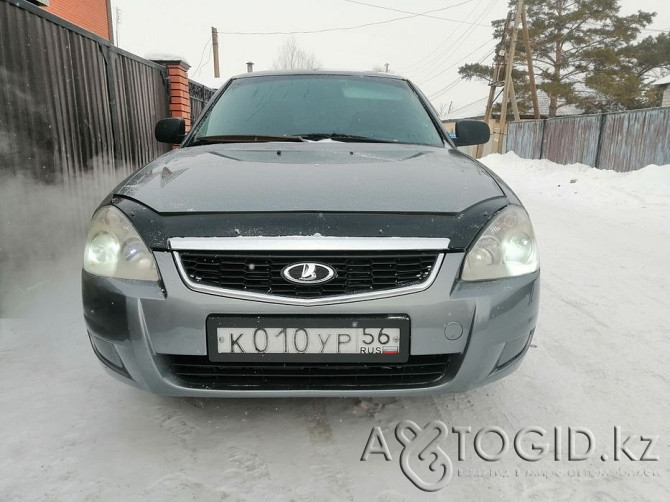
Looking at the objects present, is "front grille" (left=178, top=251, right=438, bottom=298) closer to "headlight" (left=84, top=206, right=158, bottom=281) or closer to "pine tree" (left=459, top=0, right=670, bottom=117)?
"headlight" (left=84, top=206, right=158, bottom=281)

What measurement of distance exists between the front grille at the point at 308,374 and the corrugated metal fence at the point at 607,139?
12488 millimetres

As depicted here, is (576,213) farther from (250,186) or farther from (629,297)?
(250,186)

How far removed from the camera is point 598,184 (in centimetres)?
1029

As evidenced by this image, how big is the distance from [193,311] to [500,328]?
964 mm

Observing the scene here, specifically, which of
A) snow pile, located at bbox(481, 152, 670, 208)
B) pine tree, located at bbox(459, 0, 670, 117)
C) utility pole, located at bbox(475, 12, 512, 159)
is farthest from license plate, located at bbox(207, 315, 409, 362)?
pine tree, located at bbox(459, 0, 670, 117)

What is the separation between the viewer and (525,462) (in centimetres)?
163

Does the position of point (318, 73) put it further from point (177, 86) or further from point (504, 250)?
point (177, 86)

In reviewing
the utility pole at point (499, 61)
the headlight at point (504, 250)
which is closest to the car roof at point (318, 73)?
the headlight at point (504, 250)

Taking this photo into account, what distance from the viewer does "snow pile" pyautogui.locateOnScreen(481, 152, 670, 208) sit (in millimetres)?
8633

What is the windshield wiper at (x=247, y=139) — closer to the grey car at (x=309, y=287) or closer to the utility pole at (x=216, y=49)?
the grey car at (x=309, y=287)

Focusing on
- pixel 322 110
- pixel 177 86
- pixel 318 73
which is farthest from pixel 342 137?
pixel 177 86

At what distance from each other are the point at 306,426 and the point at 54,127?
10.2 feet

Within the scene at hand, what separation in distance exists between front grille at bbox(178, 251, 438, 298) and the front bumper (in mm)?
46

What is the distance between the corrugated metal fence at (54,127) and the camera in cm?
312
